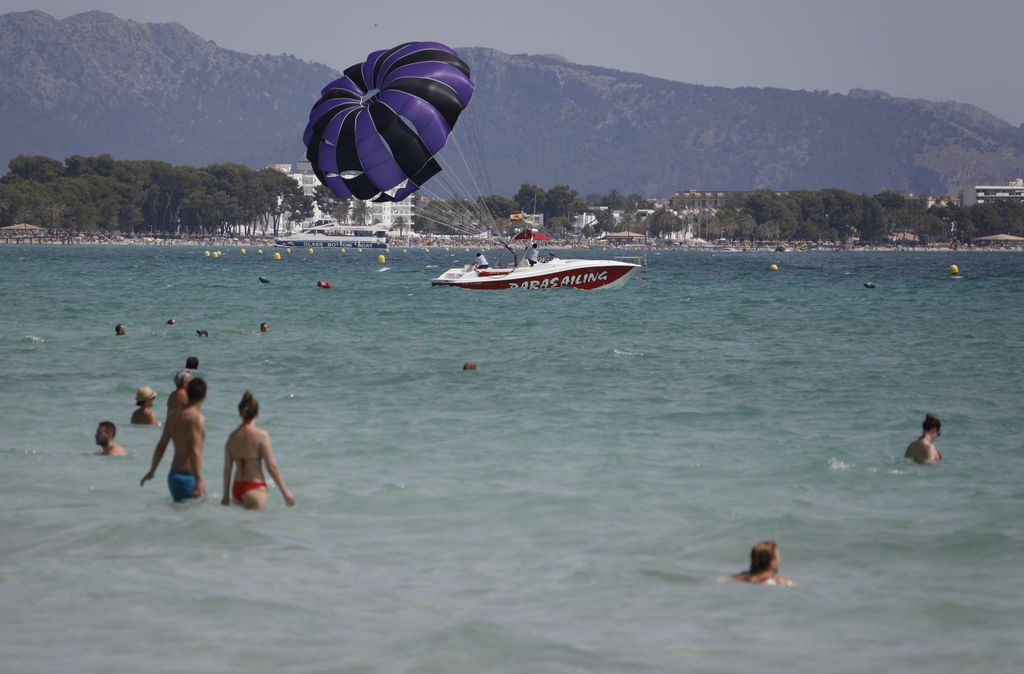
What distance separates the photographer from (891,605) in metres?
10.9

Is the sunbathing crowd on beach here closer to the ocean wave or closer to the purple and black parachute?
the ocean wave

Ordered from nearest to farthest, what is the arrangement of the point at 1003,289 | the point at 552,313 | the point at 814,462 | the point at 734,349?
1. the point at 814,462
2. the point at 734,349
3. the point at 552,313
4. the point at 1003,289

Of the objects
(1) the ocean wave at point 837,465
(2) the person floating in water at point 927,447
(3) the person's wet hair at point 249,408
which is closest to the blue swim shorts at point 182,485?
(3) the person's wet hair at point 249,408

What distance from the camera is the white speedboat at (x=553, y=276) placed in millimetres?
58031

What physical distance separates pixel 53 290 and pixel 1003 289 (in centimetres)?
5344

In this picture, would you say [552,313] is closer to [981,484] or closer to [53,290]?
[53,290]

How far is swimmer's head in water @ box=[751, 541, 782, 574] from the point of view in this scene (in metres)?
11.2

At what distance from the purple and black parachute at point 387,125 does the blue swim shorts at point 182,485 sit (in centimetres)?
3014

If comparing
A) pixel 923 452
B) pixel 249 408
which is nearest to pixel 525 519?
pixel 249 408

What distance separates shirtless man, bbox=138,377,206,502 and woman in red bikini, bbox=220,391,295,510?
1.12 ft

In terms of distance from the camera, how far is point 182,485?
1377cm

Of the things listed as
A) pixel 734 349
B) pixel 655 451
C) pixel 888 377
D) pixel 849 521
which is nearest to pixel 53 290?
pixel 734 349

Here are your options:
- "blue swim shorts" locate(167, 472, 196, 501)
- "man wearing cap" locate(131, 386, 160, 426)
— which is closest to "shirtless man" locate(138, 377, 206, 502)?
"blue swim shorts" locate(167, 472, 196, 501)

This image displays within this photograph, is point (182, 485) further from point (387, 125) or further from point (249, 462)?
point (387, 125)
